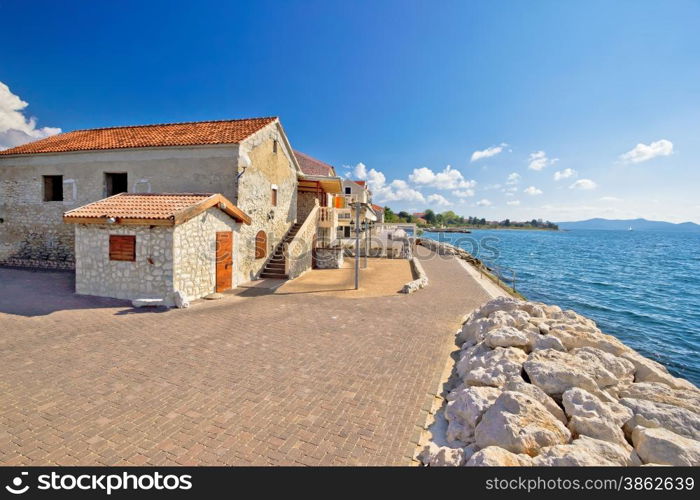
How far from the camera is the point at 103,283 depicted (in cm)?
1046

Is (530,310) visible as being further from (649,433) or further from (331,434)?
(331,434)

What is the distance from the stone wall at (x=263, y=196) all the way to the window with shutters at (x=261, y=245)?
25 cm

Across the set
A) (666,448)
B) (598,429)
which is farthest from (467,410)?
(666,448)

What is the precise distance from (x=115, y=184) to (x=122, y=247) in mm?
7633

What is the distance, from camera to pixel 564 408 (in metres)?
4.01

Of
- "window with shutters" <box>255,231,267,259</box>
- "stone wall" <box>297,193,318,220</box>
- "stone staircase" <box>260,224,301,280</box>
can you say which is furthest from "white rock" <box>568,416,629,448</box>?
"stone wall" <box>297,193,318,220</box>

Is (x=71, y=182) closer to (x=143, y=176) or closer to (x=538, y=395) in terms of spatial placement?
(x=143, y=176)

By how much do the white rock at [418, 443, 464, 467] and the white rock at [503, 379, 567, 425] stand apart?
1.37 m

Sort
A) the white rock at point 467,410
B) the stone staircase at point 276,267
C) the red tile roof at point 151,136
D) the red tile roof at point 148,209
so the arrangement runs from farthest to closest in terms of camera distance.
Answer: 1. the stone staircase at point 276,267
2. the red tile roof at point 151,136
3. the red tile roof at point 148,209
4. the white rock at point 467,410

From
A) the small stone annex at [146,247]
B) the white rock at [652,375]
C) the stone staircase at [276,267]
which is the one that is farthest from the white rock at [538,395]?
the stone staircase at [276,267]

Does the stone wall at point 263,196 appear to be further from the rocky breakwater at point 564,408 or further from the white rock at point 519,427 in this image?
the white rock at point 519,427

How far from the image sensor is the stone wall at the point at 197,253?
10062mm
